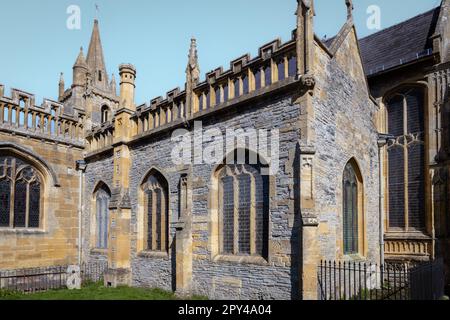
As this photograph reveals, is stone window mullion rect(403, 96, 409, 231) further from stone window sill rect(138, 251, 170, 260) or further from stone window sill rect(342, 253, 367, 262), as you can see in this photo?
stone window sill rect(138, 251, 170, 260)

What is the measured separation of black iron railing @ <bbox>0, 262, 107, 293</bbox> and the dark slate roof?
1402 cm

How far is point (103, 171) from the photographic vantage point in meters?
16.4

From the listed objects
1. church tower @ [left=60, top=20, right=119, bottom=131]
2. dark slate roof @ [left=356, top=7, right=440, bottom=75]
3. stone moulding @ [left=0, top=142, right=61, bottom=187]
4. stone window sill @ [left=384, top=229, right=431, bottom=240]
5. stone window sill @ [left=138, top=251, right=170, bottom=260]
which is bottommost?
stone window sill @ [left=138, top=251, right=170, bottom=260]

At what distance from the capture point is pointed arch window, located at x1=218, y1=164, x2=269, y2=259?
10.3 m

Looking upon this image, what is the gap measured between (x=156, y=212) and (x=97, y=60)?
78.3 ft

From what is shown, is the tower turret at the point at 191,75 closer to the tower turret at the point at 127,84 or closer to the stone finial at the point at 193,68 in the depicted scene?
the stone finial at the point at 193,68

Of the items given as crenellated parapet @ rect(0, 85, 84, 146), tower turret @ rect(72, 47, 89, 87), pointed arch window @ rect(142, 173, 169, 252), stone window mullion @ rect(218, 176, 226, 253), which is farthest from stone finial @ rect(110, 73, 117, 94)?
stone window mullion @ rect(218, 176, 226, 253)

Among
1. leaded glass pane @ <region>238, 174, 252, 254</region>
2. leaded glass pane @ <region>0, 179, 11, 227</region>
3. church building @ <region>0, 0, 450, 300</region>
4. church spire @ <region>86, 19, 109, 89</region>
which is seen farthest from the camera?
church spire @ <region>86, 19, 109, 89</region>

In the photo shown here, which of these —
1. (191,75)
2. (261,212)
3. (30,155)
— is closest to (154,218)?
(261,212)

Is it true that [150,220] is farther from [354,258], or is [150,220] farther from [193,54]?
[354,258]

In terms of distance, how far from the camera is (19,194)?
15.3 meters

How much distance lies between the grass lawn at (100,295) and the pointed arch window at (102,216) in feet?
10.7

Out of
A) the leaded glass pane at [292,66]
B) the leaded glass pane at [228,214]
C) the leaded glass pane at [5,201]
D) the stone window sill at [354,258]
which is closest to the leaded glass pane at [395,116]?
the stone window sill at [354,258]

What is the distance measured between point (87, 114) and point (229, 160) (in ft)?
33.2
